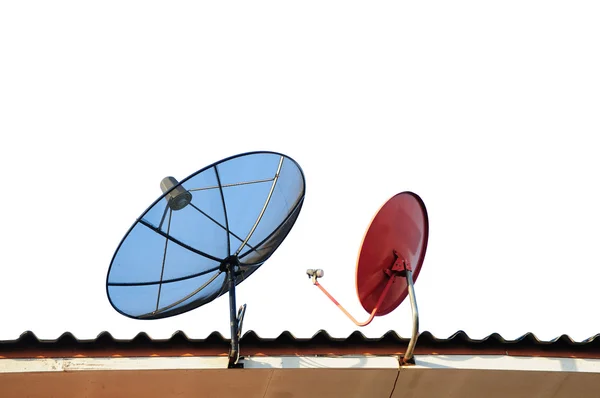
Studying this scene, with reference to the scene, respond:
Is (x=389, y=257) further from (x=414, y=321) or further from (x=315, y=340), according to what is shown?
(x=315, y=340)

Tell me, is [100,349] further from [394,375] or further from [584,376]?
[584,376]

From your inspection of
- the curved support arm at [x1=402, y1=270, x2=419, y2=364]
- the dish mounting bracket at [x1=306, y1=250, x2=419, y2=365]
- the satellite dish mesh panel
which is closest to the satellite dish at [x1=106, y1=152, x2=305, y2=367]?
the satellite dish mesh panel

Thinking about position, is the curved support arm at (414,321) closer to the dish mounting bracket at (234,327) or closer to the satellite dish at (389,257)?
the satellite dish at (389,257)

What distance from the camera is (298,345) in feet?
16.3

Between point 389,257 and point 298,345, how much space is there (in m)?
0.89

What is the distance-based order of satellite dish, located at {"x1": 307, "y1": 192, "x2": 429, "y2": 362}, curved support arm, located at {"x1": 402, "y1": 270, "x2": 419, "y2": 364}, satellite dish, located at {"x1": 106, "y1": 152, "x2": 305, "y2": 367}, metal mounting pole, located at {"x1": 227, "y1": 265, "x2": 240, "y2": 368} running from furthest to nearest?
satellite dish, located at {"x1": 307, "y1": 192, "x2": 429, "y2": 362}, satellite dish, located at {"x1": 106, "y1": 152, "x2": 305, "y2": 367}, metal mounting pole, located at {"x1": 227, "y1": 265, "x2": 240, "y2": 368}, curved support arm, located at {"x1": 402, "y1": 270, "x2": 419, "y2": 364}

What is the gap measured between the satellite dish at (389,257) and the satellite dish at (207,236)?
69 cm

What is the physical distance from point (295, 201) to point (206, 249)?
755mm

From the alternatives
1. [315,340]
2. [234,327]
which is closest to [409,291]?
[315,340]

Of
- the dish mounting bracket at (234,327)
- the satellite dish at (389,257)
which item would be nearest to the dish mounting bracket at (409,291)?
the satellite dish at (389,257)

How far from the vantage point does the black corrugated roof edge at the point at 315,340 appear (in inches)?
189

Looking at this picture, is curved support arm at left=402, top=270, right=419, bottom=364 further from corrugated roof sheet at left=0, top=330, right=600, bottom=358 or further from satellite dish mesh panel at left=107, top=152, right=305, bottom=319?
satellite dish mesh panel at left=107, top=152, right=305, bottom=319

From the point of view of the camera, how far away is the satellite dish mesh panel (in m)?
4.93

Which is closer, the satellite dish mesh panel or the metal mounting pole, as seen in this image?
the metal mounting pole
